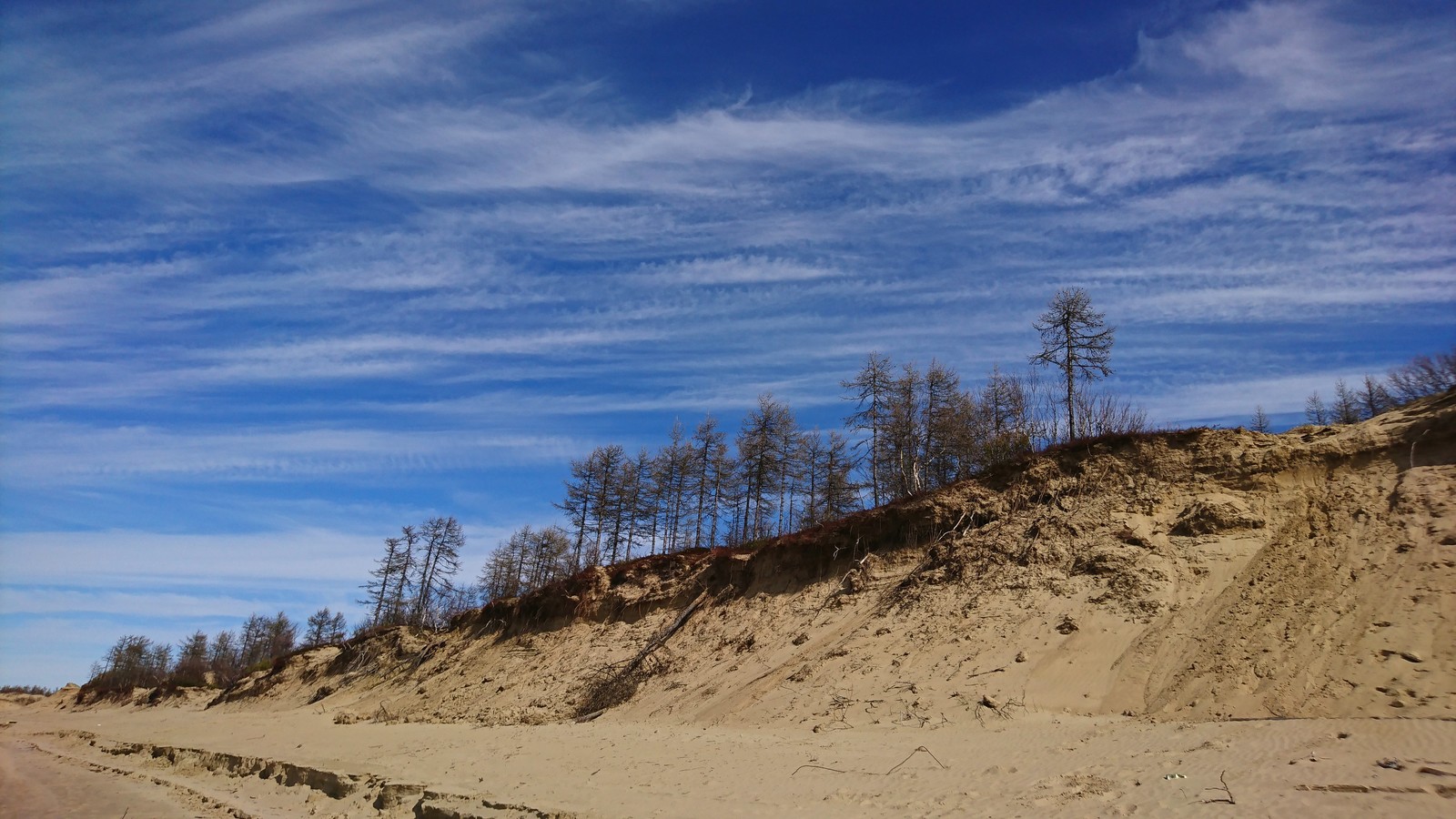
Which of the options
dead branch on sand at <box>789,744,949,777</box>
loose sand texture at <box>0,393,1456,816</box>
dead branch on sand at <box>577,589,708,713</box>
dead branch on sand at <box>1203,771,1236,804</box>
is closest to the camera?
dead branch on sand at <box>1203,771,1236,804</box>

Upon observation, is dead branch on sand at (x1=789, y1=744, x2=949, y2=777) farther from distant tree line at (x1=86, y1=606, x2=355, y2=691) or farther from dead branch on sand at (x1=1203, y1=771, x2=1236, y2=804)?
distant tree line at (x1=86, y1=606, x2=355, y2=691)

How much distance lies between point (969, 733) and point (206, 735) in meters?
26.2

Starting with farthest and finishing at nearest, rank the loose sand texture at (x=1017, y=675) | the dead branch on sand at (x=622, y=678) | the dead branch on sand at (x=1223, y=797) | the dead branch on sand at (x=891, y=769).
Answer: the dead branch on sand at (x=622, y=678) → the dead branch on sand at (x=891, y=769) → the loose sand texture at (x=1017, y=675) → the dead branch on sand at (x=1223, y=797)

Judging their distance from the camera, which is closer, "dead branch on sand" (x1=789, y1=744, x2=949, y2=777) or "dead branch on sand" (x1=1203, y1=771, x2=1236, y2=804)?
"dead branch on sand" (x1=1203, y1=771, x2=1236, y2=804)

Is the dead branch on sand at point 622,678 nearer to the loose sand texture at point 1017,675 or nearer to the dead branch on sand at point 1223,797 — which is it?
the loose sand texture at point 1017,675

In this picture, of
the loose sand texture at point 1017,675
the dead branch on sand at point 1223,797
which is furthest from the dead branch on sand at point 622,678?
the dead branch on sand at point 1223,797

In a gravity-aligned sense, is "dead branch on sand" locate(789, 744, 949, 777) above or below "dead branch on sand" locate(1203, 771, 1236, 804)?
below

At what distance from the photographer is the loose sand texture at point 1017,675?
28.2ft

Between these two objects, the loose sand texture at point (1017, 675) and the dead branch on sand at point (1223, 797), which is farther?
the loose sand texture at point (1017, 675)

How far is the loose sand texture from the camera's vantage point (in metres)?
8.59

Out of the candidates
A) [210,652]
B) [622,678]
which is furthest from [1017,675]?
[210,652]

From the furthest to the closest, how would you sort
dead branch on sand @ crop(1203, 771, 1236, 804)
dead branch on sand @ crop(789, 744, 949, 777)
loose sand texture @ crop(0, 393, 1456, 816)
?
dead branch on sand @ crop(789, 744, 949, 777)
loose sand texture @ crop(0, 393, 1456, 816)
dead branch on sand @ crop(1203, 771, 1236, 804)

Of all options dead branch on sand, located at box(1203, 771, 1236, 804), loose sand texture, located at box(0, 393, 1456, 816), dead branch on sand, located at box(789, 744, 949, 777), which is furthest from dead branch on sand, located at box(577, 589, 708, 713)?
dead branch on sand, located at box(1203, 771, 1236, 804)

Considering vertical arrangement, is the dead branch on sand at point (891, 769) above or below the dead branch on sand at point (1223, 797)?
below
